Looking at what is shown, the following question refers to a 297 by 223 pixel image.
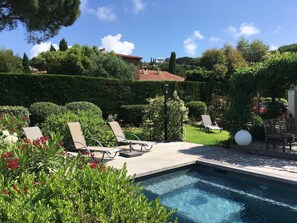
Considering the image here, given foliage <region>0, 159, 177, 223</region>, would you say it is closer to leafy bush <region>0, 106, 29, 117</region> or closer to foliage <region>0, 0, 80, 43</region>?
leafy bush <region>0, 106, 29, 117</region>

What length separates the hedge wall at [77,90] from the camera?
15264 mm

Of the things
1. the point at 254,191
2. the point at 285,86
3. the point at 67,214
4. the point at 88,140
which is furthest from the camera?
the point at 285,86

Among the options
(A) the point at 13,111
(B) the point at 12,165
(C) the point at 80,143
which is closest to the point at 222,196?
→ (C) the point at 80,143

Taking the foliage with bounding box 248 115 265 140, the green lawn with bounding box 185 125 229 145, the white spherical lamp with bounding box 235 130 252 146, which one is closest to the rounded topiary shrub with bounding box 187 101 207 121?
the green lawn with bounding box 185 125 229 145

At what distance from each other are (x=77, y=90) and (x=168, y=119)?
20.6ft

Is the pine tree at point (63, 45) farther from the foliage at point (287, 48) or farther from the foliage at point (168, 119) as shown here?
the foliage at point (168, 119)

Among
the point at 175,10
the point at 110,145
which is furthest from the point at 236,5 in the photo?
the point at 110,145

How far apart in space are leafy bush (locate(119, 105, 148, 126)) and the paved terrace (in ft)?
21.1

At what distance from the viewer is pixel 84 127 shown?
10.8 meters

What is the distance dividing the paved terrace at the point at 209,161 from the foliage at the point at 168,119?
5.41 ft

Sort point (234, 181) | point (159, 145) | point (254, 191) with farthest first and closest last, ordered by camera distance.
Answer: point (159, 145)
point (234, 181)
point (254, 191)

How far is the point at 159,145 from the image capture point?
12.3 metres

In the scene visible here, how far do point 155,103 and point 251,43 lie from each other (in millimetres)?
36671

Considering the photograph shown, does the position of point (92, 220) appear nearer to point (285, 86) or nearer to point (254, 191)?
point (254, 191)
